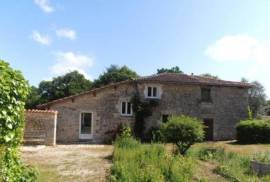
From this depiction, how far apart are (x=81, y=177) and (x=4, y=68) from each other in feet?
23.6

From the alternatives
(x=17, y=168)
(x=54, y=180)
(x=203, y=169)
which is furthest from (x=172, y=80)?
(x=17, y=168)

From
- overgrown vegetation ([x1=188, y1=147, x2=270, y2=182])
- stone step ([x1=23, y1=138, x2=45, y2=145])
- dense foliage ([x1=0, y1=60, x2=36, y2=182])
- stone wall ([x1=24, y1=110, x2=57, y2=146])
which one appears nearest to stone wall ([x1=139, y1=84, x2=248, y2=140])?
stone wall ([x1=24, y1=110, x2=57, y2=146])

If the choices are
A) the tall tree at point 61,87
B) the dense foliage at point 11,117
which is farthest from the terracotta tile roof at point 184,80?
the tall tree at point 61,87

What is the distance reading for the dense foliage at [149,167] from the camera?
10.7 meters

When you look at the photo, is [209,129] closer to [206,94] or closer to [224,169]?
[206,94]

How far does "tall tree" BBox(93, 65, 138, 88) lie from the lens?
Result: 51094 millimetres

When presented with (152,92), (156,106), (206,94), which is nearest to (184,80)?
(206,94)

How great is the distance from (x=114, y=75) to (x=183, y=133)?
3477 centimetres

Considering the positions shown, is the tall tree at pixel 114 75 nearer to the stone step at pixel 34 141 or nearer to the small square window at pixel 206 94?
the small square window at pixel 206 94

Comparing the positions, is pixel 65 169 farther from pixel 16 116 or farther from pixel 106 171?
pixel 16 116

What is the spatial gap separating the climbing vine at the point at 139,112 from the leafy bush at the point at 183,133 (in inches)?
450

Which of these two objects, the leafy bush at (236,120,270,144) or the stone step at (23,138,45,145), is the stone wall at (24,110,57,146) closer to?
the stone step at (23,138,45,145)

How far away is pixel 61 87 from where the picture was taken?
55.3 metres

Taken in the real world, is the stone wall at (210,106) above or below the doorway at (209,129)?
above
